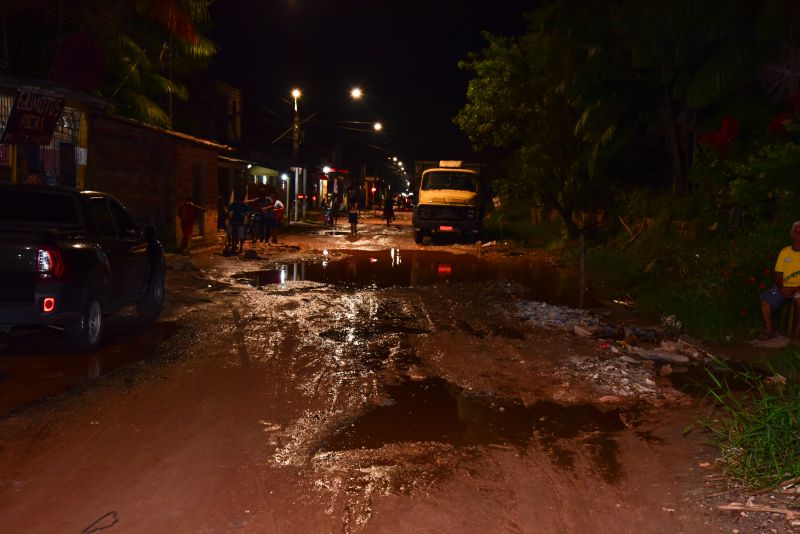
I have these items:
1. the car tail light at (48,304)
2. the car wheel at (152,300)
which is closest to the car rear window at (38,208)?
the car tail light at (48,304)

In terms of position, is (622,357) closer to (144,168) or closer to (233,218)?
(233,218)

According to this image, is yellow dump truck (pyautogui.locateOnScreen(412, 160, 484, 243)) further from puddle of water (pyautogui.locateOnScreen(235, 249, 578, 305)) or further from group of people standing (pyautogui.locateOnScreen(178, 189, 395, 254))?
group of people standing (pyautogui.locateOnScreen(178, 189, 395, 254))

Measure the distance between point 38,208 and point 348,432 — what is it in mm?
5311

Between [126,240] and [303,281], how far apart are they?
6.53 m

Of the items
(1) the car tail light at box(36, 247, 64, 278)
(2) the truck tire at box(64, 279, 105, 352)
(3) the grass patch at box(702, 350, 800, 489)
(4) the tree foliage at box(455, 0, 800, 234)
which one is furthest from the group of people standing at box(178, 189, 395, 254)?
(3) the grass patch at box(702, 350, 800, 489)

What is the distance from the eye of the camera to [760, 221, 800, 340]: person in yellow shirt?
923 centimetres

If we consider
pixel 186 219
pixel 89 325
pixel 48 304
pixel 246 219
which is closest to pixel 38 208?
pixel 89 325

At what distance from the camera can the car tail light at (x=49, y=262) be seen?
8.09 m

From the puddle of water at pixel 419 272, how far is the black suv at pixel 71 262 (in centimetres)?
498

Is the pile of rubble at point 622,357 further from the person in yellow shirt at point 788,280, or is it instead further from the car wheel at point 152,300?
the car wheel at point 152,300

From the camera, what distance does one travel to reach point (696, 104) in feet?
51.2

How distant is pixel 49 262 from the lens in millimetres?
8141

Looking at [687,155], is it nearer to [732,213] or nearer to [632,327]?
[732,213]

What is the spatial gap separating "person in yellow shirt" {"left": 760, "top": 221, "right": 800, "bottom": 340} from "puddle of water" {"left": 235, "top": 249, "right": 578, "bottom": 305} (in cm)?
487
